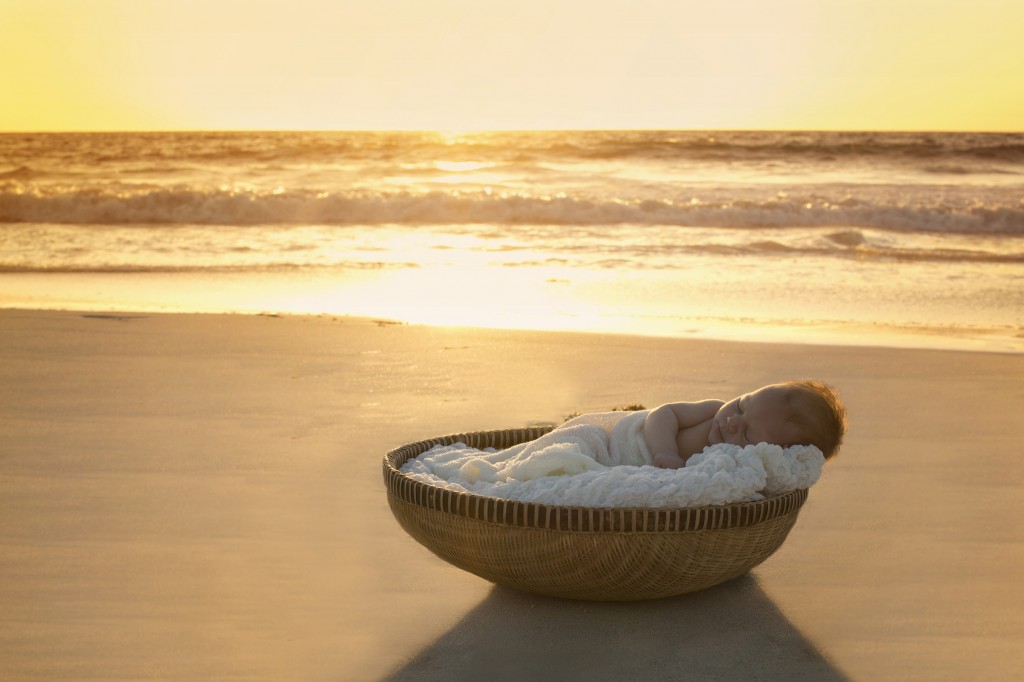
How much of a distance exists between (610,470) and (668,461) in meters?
0.32

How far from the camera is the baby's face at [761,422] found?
9.92 ft

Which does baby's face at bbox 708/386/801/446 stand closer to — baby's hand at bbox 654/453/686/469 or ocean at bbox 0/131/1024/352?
baby's hand at bbox 654/453/686/469

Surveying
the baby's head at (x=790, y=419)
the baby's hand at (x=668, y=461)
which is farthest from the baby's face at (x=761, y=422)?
the baby's hand at (x=668, y=461)

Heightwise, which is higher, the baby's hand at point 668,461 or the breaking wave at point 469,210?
the breaking wave at point 469,210

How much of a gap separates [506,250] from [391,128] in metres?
18.0

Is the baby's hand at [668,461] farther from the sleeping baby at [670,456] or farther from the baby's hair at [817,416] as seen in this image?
the baby's hair at [817,416]

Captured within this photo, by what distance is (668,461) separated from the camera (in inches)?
122

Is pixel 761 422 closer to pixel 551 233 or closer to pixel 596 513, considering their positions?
pixel 596 513

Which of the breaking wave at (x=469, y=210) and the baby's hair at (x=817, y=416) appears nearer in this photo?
the baby's hair at (x=817, y=416)

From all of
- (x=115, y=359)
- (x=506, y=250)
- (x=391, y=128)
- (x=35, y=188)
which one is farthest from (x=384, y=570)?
(x=391, y=128)

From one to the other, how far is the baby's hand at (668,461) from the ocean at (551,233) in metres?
3.98

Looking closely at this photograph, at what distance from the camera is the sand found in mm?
2756

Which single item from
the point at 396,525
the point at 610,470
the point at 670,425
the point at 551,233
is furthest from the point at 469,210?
the point at 610,470

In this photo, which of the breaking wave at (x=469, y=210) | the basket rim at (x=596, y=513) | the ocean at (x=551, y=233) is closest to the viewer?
the basket rim at (x=596, y=513)
